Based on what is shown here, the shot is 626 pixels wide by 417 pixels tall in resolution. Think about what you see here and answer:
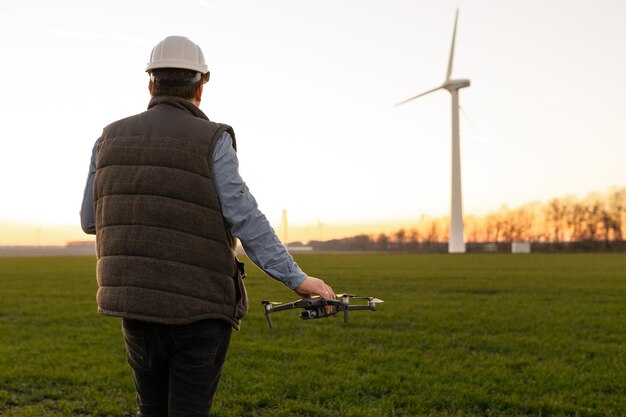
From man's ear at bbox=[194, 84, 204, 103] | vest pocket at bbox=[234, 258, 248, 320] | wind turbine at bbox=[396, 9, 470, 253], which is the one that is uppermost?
wind turbine at bbox=[396, 9, 470, 253]

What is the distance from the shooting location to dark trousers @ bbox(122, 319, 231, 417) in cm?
281

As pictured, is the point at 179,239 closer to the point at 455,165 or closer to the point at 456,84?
the point at 456,84

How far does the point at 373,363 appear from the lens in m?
9.73

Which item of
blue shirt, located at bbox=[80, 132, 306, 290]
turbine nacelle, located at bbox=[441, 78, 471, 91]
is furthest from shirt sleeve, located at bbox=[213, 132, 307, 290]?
turbine nacelle, located at bbox=[441, 78, 471, 91]

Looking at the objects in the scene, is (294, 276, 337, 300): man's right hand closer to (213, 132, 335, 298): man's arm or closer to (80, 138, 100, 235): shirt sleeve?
(213, 132, 335, 298): man's arm

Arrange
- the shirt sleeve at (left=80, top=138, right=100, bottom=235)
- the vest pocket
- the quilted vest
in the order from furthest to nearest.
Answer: the shirt sleeve at (left=80, top=138, right=100, bottom=235), the vest pocket, the quilted vest

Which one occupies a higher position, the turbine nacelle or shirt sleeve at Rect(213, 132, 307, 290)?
the turbine nacelle

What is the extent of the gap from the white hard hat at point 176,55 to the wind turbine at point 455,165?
7194 cm

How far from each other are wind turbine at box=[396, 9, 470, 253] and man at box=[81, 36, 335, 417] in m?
72.2

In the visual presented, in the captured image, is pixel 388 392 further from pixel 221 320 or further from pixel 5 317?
pixel 5 317

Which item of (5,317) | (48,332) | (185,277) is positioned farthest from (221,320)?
(5,317)

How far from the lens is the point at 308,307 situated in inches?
114

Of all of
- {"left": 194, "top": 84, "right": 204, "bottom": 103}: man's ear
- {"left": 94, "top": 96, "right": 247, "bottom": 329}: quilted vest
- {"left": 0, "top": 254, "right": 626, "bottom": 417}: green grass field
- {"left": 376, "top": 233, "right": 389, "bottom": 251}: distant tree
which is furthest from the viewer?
{"left": 376, "top": 233, "right": 389, "bottom": 251}: distant tree

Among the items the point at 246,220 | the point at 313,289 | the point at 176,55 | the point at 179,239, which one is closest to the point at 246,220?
the point at 246,220
